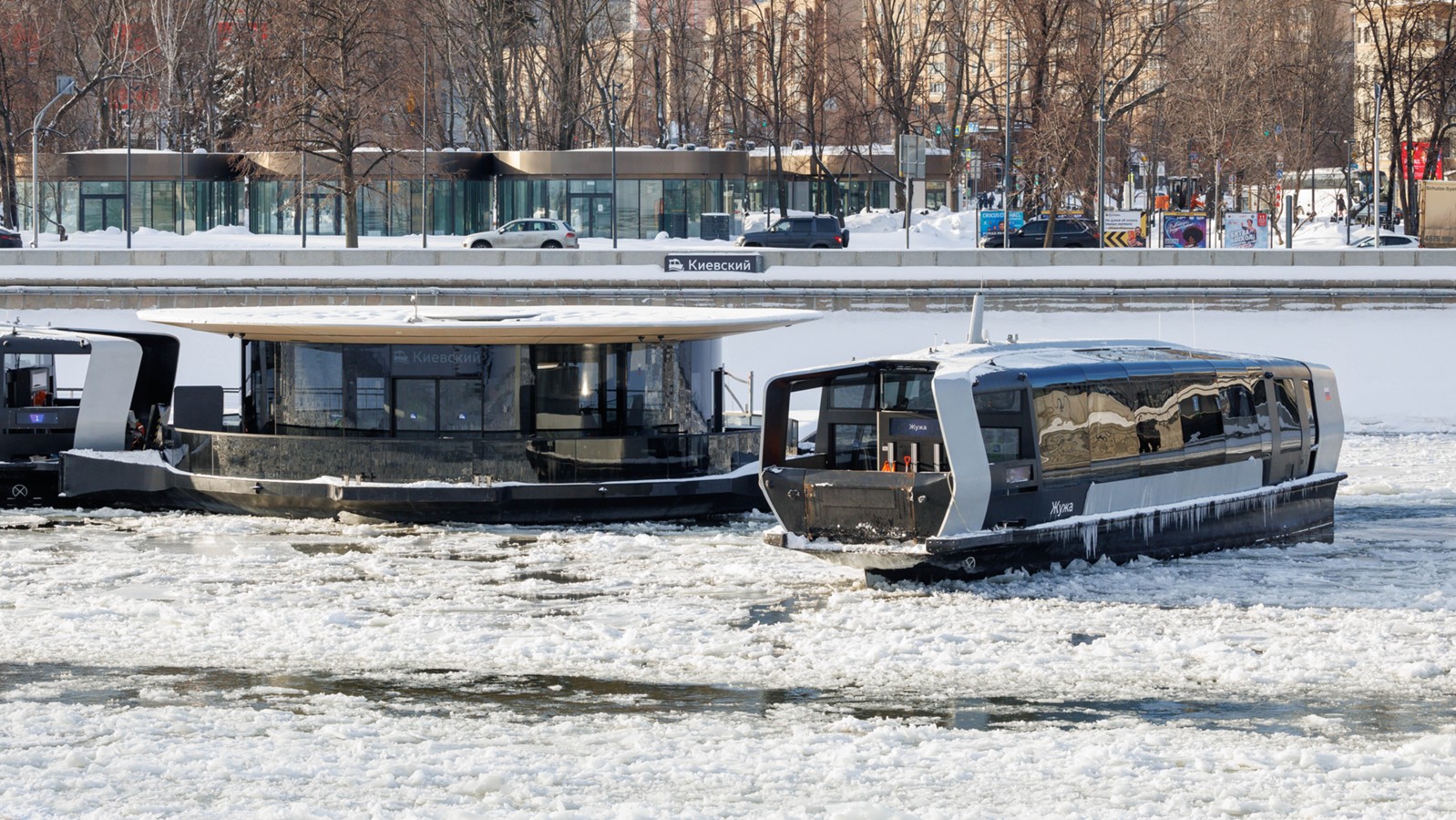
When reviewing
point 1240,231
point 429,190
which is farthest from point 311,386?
point 429,190

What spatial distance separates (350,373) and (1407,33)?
56.9 metres

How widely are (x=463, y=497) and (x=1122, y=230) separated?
38201mm

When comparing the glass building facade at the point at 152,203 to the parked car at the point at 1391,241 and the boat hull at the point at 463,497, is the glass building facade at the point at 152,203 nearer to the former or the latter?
the parked car at the point at 1391,241

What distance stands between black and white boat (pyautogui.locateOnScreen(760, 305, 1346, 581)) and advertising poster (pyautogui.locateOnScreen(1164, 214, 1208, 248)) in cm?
3785

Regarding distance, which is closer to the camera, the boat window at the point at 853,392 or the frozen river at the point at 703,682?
the frozen river at the point at 703,682

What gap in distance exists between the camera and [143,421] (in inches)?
1066

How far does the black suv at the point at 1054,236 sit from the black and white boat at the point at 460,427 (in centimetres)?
3524

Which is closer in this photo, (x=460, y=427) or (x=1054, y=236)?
(x=460, y=427)

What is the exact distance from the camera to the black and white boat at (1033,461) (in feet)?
55.3

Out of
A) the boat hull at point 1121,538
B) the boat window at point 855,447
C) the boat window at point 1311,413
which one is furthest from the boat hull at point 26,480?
the boat window at point 1311,413

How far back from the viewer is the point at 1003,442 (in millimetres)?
17328

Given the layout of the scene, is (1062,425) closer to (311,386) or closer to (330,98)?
(311,386)

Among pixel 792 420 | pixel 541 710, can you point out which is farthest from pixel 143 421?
pixel 541 710

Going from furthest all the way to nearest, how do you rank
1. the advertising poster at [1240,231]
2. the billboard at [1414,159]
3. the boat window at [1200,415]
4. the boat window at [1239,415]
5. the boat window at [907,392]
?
the billboard at [1414,159], the advertising poster at [1240,231], the boat window at [1239,415], the boat window at [1200,415], the boat window at [907,392]
